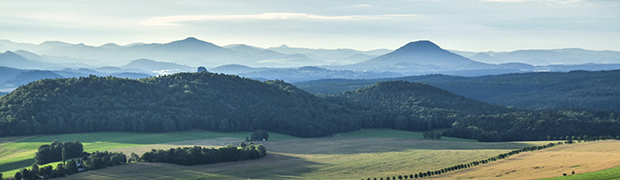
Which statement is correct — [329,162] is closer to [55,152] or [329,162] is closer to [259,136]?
[259,136]

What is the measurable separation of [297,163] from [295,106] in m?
82.0

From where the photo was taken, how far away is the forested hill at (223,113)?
128 meters

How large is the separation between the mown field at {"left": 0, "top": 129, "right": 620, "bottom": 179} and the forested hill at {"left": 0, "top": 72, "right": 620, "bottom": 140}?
9.19m

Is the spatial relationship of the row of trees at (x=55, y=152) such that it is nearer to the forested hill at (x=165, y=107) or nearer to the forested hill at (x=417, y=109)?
the forested hill at (x=165, y=107)

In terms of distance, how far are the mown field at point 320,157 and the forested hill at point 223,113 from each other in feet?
30.1

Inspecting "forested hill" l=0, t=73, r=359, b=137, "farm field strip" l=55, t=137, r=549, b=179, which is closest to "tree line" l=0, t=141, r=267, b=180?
"farm field strip" l=55, t=137, r=549, b=179

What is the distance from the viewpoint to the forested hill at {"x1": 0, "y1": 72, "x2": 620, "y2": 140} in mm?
128125

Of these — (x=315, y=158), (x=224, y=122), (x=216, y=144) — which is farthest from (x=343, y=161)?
(x=224, y=122)

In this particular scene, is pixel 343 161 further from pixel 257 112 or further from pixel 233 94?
pixel 233 94

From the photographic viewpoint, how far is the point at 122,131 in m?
128

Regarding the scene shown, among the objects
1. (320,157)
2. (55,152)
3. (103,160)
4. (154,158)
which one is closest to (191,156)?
(154,158)

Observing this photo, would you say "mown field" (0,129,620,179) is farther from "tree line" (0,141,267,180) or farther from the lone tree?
the lone tree

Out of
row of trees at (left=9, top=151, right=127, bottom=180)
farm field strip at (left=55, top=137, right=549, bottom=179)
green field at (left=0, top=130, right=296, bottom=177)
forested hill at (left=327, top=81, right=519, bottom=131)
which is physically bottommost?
farm field strip at (left=55, top=137, right=549, bottom=179)

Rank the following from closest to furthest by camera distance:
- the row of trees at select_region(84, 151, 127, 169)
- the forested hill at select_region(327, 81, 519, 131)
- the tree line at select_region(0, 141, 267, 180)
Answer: the tree line at select_region(0, 141, 267, 180), the row of trees at select_region(84, 151, 127, 169), the forested hill at select_region(327, 81, 519, 131)
